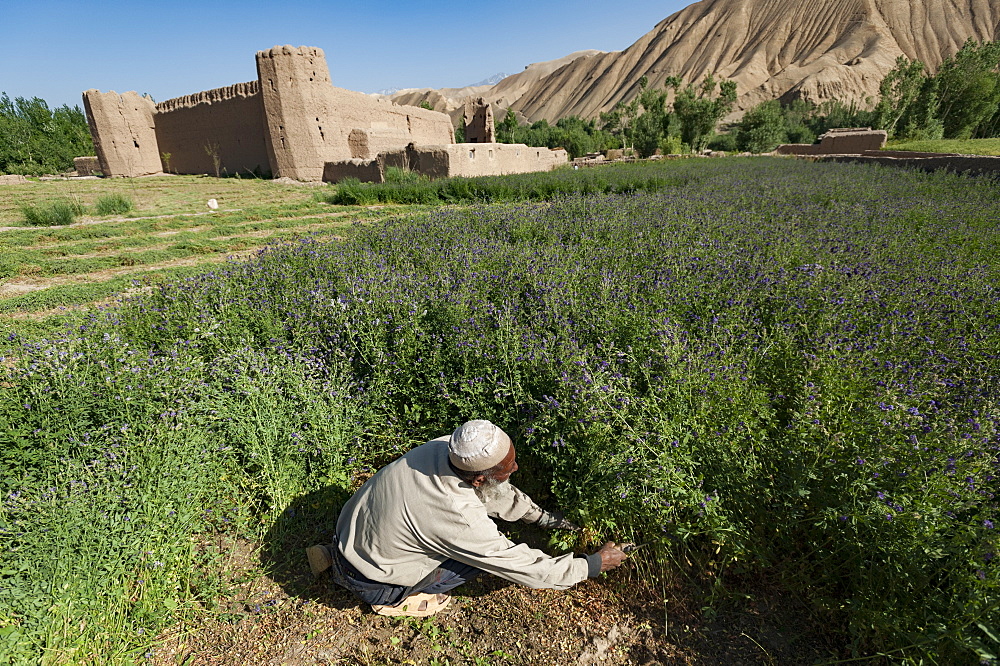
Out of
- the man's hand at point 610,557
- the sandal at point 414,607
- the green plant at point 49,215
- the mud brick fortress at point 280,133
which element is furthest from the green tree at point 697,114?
the sandal at point 414,607

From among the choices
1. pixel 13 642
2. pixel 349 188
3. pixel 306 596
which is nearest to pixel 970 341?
pixel 306 596

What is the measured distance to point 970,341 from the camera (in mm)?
2840

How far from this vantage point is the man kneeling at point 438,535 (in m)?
2.06

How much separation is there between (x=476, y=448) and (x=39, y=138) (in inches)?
2361

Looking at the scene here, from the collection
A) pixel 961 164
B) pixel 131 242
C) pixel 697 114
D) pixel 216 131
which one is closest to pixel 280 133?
pixel 216 131

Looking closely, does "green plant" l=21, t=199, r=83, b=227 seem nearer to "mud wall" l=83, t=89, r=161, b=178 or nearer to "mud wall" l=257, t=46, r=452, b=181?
"mud wall" l=257, t=46, r=452, b=181

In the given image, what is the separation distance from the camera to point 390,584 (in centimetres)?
229

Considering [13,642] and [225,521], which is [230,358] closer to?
[225,521]

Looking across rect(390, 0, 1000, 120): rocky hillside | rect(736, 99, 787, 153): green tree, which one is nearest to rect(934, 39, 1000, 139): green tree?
rect(736, 99, 787, 153): green tree

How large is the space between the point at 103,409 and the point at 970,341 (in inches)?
206

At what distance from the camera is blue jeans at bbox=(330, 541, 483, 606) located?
90.4 inches

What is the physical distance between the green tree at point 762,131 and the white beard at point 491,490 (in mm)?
45333

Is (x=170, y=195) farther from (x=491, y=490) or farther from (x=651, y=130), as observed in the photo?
(x=651, y=130)

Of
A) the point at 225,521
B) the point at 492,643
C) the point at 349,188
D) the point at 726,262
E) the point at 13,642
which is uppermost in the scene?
the point at 349,188
